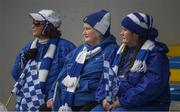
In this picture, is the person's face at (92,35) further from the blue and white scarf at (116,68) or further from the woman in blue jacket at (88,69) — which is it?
the blue and white scarf at (116,68)

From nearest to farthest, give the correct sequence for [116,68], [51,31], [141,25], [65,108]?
1. [141,25]
2. [116,68]
3. [65,108]
4. [51,31]

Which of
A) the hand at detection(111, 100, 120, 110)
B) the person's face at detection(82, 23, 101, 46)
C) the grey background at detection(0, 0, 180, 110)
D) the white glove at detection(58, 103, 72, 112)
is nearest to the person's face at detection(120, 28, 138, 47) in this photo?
the person's face at detection(82, 23, 101, 46)

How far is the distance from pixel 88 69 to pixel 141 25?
2.23 ft

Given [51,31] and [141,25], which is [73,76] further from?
[141,25]

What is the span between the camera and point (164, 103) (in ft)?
12.6

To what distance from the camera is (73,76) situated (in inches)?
167

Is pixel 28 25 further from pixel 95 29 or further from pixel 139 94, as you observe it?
pixel 139 94

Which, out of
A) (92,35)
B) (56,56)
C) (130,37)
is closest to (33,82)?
(56,56)

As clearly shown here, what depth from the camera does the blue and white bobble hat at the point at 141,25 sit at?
3906mm

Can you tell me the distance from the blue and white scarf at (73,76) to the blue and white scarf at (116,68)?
0.63 feet

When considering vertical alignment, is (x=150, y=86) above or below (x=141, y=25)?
below

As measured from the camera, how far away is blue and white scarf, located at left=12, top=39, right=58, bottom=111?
4.61 metres

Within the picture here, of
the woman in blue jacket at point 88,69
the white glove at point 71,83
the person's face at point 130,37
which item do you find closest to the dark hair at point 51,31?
the woman in blue jacket at point 88,69

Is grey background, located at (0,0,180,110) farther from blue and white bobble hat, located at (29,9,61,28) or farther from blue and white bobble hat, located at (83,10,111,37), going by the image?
blue and white bobble hat, located at (83,10,111,37)
